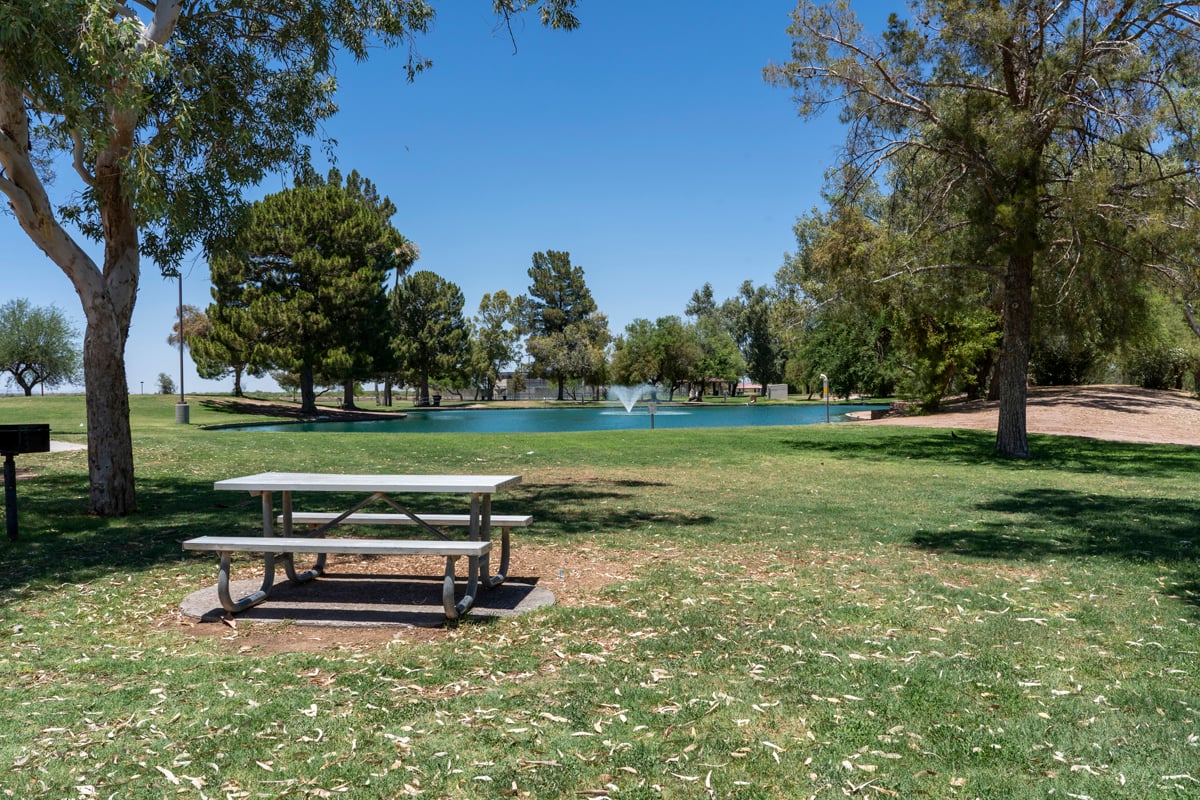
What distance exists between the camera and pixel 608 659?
13.7ft

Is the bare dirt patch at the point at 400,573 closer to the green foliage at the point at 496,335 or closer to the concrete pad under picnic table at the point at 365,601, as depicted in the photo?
the concrete pad under picnic table at the point at 365,601

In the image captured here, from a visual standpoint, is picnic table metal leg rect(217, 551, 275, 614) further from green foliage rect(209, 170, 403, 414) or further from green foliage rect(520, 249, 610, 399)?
green foliage rect(520, 249, 610, 399)

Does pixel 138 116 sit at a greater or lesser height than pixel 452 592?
greater

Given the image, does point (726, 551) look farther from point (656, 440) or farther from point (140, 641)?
point (656, 440)

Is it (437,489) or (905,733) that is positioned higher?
(437,489)

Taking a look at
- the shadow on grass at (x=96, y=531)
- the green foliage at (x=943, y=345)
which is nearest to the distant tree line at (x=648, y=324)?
the green foliage at (x=943, y=345)

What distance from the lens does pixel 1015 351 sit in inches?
601

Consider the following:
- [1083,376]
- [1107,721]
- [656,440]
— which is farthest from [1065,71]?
[1083,376]

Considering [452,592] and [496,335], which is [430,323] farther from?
[452,592]

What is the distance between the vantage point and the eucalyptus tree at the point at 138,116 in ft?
22.7

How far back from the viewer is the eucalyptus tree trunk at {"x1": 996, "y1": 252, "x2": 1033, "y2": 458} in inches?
597

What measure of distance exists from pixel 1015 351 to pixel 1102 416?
32.6 ft

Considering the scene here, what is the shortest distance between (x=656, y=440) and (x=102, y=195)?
44.3 ft

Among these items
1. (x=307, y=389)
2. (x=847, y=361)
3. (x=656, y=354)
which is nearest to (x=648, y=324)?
(x=656, y=354)
